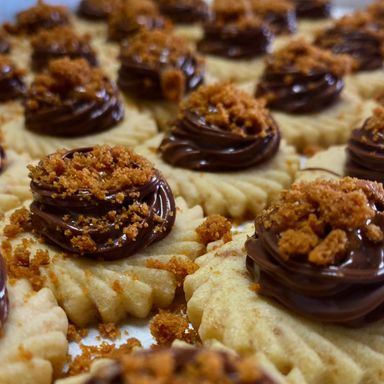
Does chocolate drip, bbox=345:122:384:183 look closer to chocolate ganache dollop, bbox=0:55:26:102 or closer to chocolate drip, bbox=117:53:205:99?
chocolate drip, bbox=117:53:205:99

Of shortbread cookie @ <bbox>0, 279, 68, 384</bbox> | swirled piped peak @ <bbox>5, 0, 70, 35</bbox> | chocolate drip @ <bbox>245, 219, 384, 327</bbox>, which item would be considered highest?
chocolate drip @ <bbox>245, 219, 384, 327</bbox>

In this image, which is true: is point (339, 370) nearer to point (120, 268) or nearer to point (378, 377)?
point (378, 377)

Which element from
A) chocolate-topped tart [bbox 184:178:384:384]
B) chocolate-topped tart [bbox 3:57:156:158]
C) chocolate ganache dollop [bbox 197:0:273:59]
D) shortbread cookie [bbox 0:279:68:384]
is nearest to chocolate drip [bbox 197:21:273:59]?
chocolate ganache dollop [bbox 197:0:273:59]

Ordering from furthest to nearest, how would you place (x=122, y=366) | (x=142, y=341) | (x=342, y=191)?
(x=142, y=341) → (x=342, y=191) → (x=122, y=366)

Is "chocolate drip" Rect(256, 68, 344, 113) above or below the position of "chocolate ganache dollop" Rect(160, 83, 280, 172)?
below

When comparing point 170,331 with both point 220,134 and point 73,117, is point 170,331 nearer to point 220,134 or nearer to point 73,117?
point 220,134

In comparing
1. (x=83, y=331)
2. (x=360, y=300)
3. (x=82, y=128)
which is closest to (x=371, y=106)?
(x=82, y=128)
